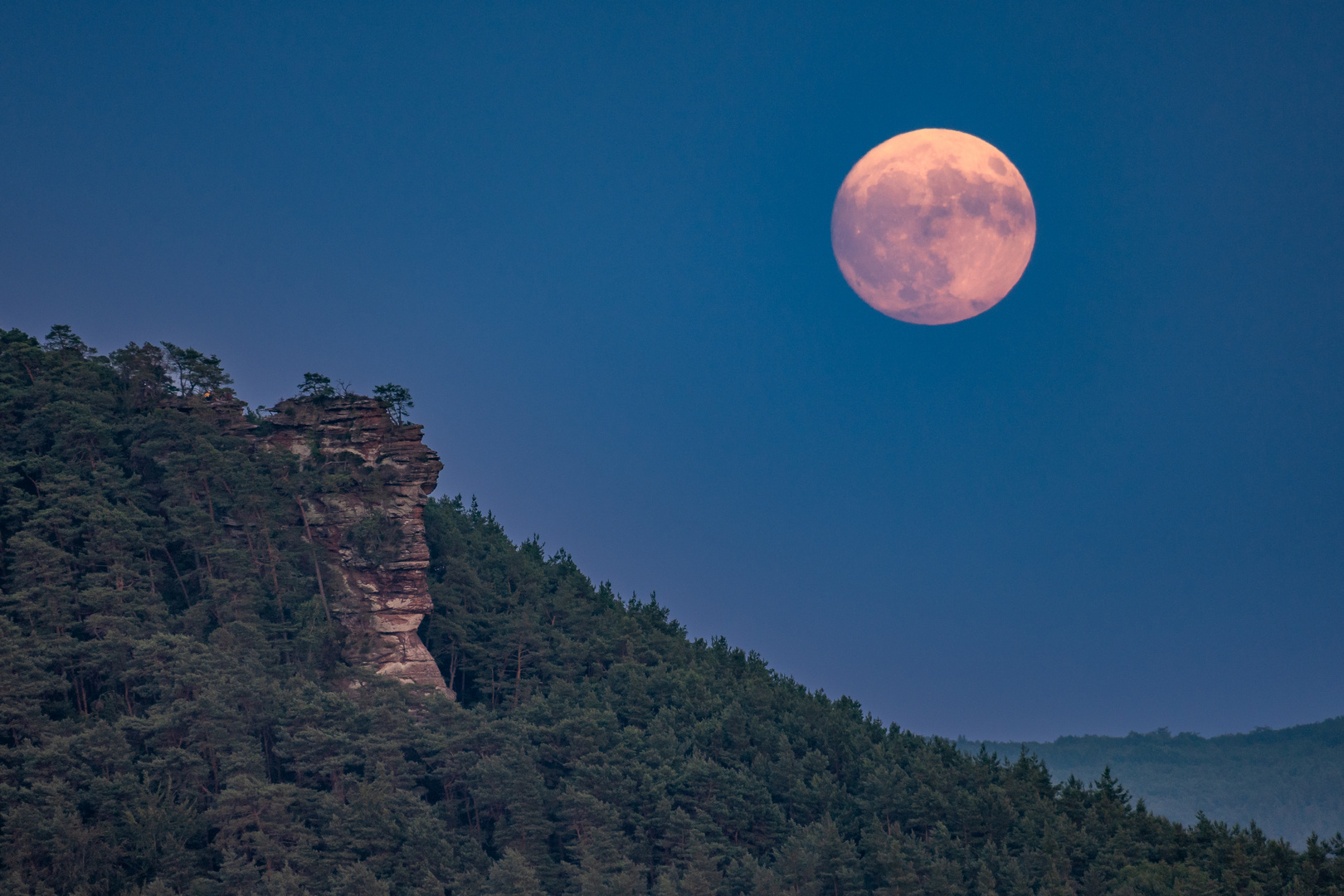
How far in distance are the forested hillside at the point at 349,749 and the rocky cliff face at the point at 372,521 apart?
130 centimetres

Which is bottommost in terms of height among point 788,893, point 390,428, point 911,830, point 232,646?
point 788,893

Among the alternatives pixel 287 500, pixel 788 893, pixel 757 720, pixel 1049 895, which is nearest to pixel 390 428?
pixel 287 500

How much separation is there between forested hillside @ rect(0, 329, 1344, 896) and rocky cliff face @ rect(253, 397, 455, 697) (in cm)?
130

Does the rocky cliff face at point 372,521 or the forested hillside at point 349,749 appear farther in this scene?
the rocky cliff face at point 372,521

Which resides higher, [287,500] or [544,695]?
[287,500]

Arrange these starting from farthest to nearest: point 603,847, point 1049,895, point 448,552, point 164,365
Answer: point 448,552
point 164,365
point 603,847
point 1049,895

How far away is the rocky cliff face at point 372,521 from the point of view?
211 ft

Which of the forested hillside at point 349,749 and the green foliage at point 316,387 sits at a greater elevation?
the green foliage at point 316,387

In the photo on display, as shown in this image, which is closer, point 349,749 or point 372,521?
point 349,749

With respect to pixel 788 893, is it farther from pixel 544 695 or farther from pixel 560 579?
pixel 560 579

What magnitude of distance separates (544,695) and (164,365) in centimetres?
3832

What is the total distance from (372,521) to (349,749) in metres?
17.5

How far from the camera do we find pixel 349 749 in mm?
54000

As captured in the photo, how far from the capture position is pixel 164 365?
70.1m
